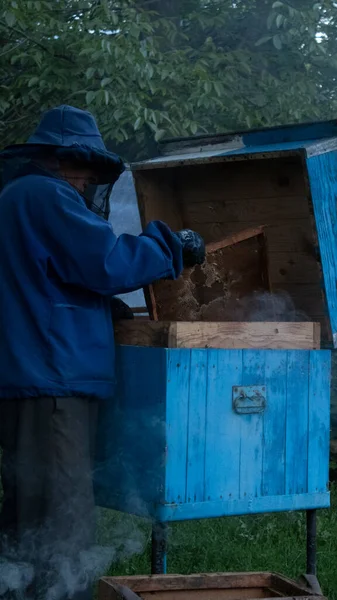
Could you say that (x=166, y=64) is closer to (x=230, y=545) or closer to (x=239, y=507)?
(x=230, y=545)

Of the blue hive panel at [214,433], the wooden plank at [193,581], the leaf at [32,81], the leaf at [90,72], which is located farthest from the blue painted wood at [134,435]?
the leaf at [32,81]

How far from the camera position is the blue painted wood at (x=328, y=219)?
3271 millimetres

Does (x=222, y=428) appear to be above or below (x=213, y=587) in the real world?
above

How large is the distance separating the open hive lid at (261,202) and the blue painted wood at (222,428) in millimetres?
430

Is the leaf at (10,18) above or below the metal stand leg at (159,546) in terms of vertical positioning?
above

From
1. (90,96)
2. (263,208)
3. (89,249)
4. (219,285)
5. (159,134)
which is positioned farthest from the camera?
(159,134)

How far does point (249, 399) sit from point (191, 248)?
53 centimetres

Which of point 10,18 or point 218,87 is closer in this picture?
point 10,18

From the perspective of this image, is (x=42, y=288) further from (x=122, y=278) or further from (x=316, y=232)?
(x=316, y=232)

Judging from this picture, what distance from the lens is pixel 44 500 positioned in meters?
2.73

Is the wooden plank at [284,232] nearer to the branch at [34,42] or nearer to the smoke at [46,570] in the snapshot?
the smoke at [46,570]

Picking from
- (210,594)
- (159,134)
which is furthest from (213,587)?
(159,134)

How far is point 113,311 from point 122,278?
0.43 meters

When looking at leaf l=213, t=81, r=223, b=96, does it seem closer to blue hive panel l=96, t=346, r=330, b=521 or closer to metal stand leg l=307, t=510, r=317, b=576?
blue hive panel l=96, t=346, r=330, b=521
